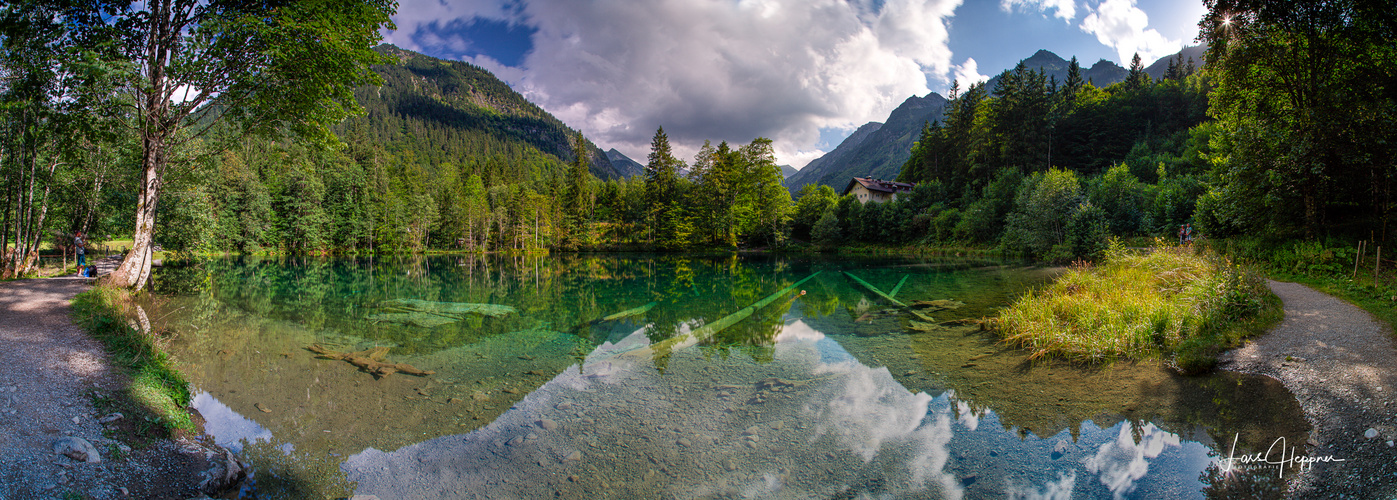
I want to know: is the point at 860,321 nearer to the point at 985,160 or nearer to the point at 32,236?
the point at 32,236

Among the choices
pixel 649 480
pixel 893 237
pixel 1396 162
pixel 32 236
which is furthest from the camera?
pixel 893 237

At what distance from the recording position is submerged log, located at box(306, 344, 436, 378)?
746 centimetres

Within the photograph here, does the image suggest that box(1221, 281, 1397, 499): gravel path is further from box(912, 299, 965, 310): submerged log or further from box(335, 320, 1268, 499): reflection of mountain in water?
box(912, 299, 965, 310): submerged log

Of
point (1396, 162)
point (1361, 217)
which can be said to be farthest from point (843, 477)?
point (1361, 217)

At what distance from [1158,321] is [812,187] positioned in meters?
55.4

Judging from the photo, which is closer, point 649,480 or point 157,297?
point 649,480

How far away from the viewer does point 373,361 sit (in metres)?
7.98

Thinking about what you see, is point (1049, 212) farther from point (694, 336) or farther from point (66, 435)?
point (66, 435)


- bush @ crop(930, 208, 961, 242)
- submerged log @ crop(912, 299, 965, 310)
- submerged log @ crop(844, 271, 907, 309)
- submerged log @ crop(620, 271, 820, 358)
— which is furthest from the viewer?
bush @ crop(930, 208, 961, 242)

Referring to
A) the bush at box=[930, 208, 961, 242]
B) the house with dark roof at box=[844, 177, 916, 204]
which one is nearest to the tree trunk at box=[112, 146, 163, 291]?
the bush at box=[930, 208, 961, 242]

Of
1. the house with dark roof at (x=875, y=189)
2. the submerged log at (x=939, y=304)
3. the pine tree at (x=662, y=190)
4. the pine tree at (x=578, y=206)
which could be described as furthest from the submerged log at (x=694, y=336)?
the house with dark roof at (x=875, y=189)

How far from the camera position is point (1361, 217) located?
494 inches

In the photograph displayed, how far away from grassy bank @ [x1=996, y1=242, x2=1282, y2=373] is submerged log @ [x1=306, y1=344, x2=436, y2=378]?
1050cm

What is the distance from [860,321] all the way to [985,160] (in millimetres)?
49891
